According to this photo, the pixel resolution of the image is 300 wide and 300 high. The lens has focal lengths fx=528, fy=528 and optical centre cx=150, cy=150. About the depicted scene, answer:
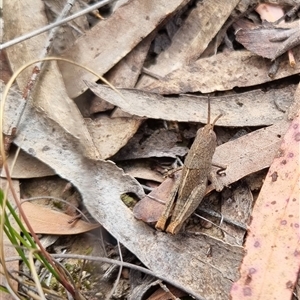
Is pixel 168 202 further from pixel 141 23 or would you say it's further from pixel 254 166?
pixel 141 23

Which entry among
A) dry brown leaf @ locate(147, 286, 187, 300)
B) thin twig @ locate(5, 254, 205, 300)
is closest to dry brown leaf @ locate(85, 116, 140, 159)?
thin twig @ locate(5, 254, 205, 300)

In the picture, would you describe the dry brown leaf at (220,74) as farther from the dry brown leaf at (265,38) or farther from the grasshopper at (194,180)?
the grasshopper at (194,180)

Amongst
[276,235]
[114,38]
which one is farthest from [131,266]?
[114,38]

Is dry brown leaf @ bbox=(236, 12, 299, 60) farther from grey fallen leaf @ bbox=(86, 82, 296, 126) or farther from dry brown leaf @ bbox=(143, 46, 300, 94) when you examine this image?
grey fallen leaf @ bbox=(86, 82, 296, 126)

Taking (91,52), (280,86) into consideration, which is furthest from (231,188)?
(91,52)

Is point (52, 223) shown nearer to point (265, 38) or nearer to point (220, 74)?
point (220, 74)

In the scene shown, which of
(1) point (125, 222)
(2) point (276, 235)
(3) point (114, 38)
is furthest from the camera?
(3) point (114, 38)

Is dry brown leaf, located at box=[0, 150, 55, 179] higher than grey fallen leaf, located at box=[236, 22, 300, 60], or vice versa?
grey fallen leaf, located at box=[236, 22, 300, 60]
